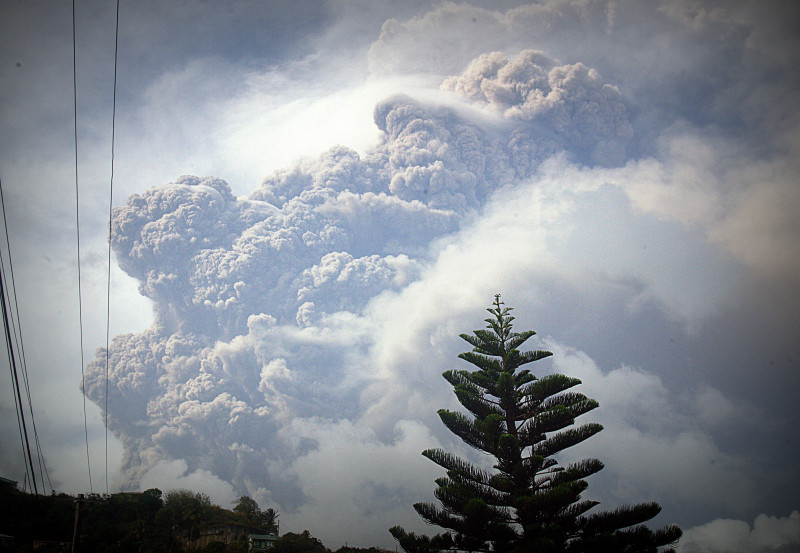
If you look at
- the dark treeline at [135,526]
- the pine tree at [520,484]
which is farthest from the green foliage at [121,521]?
the pine tree at [520,484]

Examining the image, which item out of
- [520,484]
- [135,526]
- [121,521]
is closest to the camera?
[520,484]

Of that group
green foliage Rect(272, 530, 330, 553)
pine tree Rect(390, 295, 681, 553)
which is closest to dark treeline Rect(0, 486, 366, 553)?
green foliage Rect(272, 530, 330, 553)

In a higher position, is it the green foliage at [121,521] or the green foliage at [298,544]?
the green foliage at [121,521]

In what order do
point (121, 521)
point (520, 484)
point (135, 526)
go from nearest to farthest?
point (520, 484)
point (135, 526)
point (121, 521)

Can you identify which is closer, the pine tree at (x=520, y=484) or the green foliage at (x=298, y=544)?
the pine tree at (x=520, y=484)

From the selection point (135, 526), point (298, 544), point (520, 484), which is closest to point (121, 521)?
point (135, 526)

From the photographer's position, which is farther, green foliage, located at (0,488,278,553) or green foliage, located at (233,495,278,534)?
green foliage, located at (233,495,278,534)

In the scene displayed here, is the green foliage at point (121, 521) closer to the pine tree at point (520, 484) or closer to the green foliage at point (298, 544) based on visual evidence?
the green foliage at point (298, 544)

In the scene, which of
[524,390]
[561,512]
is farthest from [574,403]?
[561,512]

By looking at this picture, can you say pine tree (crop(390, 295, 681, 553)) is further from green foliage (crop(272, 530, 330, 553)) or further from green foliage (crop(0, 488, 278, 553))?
green foliage (crop(272, 530, 330, 553))

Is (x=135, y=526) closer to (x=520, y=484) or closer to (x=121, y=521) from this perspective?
(x=121, y=521)

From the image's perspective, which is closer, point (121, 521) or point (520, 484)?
point (520, 484)
